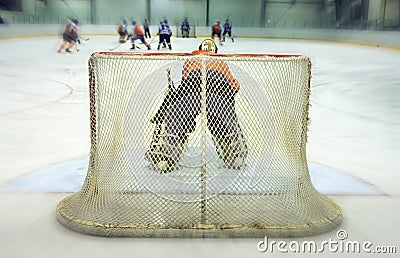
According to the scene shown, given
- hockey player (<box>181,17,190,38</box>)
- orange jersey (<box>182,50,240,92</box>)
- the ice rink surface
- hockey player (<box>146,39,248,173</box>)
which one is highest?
hockey player (<box>181,17,190,38</box>)

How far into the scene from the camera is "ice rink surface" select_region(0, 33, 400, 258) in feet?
7.62

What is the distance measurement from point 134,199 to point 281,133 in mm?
934

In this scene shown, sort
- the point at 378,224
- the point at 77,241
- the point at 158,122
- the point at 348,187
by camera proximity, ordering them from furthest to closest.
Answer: the point at 348,187
the point at 158,122
the point at 378,224
the point at 77,241

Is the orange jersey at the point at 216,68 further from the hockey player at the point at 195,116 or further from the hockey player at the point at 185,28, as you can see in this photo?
the hockey player at the point at 185,28

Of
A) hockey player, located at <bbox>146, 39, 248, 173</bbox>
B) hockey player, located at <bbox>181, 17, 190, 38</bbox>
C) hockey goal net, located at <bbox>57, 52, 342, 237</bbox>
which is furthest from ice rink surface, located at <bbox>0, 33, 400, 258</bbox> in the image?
hockey player, located at <bbox>181, 17, 190, 38</bbox>

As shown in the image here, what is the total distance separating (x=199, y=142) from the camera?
8.67 ft

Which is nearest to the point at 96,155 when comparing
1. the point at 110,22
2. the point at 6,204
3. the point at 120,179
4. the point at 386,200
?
the point at 120,179

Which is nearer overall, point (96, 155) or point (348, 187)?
point (96, 155)

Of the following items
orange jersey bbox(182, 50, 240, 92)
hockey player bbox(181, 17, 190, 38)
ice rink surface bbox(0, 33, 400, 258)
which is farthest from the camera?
hockey player bbox(181, 17, 190, 38)

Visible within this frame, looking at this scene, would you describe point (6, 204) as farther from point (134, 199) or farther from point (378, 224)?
point (378, 224)

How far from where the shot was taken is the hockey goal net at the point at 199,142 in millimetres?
2592

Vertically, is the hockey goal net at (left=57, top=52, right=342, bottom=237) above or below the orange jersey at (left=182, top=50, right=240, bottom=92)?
below

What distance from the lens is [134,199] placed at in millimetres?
2750

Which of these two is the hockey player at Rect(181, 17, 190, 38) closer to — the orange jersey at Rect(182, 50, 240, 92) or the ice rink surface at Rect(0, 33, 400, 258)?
the ice rink surface at Rect(0, 33, 400, 258)
